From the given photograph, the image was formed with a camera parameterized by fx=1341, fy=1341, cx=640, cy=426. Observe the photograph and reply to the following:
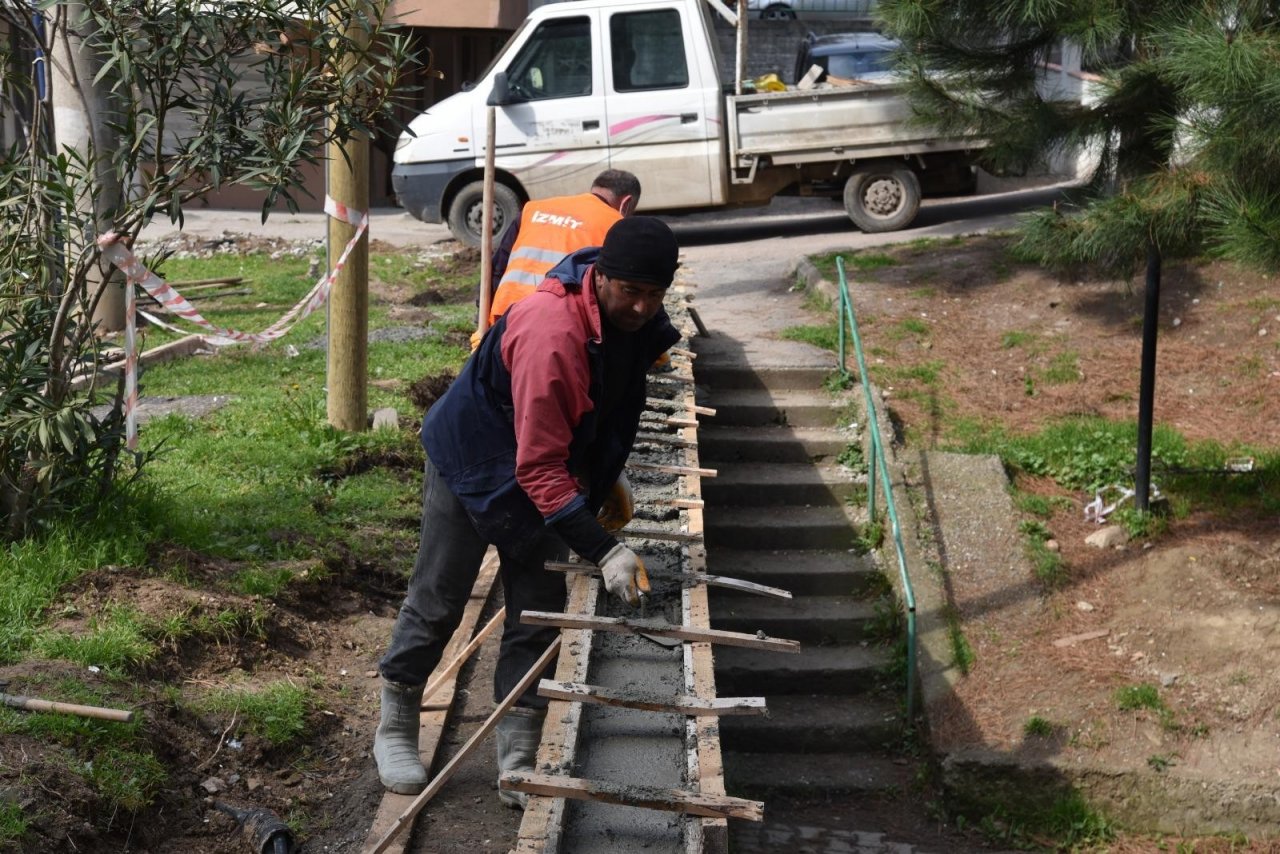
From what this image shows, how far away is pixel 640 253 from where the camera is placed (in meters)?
3.76

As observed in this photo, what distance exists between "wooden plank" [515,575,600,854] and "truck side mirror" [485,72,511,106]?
9.15m

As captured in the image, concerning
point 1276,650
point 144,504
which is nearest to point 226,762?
point 144,504

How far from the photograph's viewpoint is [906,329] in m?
10.4

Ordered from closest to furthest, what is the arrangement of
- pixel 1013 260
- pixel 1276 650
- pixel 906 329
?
pixel 1276 650, pixel 906 329, pixel 1013 260

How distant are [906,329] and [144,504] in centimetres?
620

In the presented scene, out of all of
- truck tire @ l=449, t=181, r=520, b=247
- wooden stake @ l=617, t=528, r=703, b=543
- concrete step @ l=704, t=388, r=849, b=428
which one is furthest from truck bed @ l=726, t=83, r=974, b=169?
wooden stake @ l=617, t=528, r=703, b=543

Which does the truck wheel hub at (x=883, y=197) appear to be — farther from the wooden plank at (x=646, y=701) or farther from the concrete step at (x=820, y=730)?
the wooden plank at (x=646, y=701)

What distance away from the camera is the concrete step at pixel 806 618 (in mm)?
7762

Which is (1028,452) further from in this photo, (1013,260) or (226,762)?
(226,762)

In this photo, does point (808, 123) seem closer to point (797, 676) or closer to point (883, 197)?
point (883, 197)

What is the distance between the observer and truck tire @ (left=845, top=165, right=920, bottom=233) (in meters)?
13.9

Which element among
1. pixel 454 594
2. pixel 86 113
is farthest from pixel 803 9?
pixel 454 594

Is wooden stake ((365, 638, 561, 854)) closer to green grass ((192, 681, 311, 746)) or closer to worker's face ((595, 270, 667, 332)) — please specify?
green grass ((192, 681, 311, 746))

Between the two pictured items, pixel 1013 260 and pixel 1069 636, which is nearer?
pixel 1069 636
